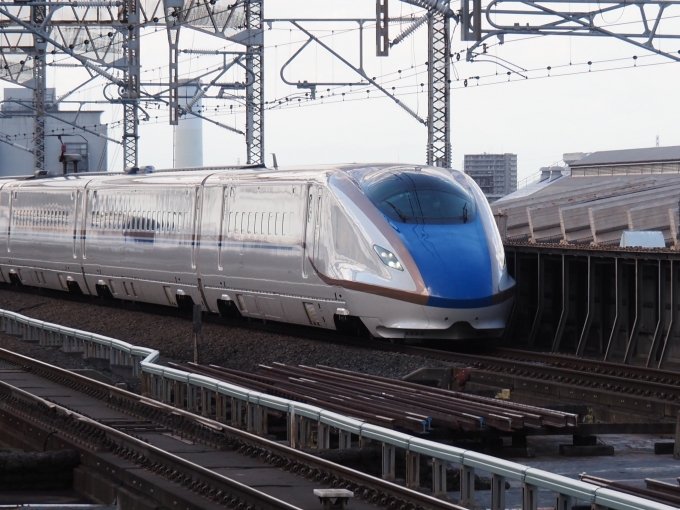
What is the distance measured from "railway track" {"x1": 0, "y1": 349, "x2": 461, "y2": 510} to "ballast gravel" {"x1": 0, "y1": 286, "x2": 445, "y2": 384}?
14.2ft

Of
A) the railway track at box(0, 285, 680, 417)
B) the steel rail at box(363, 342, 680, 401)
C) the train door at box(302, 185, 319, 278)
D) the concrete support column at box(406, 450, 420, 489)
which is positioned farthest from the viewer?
the train door at box(302, 185, 319, 278)

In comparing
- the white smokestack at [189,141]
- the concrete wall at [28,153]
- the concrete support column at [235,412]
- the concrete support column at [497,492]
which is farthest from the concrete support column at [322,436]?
the white smokestack at [189,141]

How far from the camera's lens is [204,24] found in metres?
40.5

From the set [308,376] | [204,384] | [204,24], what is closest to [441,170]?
A: [308,376]

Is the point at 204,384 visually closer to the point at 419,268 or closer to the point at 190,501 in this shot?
the point at 190,501

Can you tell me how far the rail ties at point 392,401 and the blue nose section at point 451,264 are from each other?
290cm

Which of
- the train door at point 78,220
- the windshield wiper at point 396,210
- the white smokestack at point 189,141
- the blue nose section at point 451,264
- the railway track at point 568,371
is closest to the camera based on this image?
the railway track at point 568,371

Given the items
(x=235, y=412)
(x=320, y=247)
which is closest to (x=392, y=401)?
(x=235, y=412)

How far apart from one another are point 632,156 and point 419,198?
29.6 m

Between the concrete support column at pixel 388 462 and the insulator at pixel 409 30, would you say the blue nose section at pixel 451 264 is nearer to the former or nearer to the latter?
the concrete support column at pixel 388 462

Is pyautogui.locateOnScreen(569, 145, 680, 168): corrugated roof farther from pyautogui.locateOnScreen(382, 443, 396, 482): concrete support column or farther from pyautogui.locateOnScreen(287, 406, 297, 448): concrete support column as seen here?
pyautogui.locateOnScreen(382, 443, 396, 482): concrete support column

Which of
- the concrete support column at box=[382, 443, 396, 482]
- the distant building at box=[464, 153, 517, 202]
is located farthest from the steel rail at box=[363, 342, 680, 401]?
the distant building at box=[464, 153, 517, 202]

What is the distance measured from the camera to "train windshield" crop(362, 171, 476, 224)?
1848cm

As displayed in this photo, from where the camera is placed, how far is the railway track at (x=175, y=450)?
8758 mm
